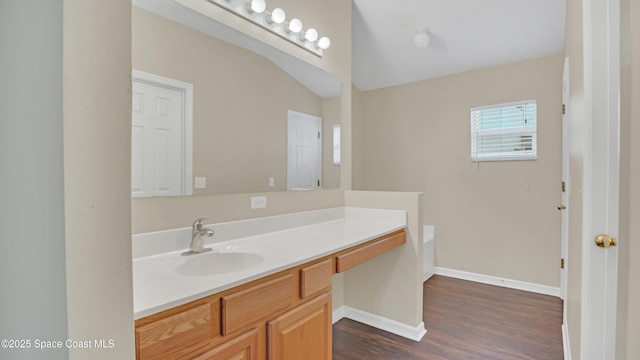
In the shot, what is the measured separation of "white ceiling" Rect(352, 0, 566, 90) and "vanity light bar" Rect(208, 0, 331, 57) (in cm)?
81

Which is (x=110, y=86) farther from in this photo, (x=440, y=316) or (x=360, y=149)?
(x=360, y=149)

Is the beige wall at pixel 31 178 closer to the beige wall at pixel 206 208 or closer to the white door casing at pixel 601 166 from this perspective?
the beige wall at pixel 206 208

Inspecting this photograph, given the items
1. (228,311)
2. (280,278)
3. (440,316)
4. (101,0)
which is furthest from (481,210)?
(101,0)

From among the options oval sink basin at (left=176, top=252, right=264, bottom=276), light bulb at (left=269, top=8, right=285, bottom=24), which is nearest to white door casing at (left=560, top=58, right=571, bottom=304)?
light bulb at (left=269, top=8, right=285, bottom=24)

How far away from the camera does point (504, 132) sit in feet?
10.5

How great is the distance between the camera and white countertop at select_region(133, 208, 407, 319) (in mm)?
944

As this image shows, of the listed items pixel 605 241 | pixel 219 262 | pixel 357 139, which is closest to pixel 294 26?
pixel 219 262

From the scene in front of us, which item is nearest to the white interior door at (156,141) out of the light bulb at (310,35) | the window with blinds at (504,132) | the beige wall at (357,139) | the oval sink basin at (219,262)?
the oval sink basin at (219,262)

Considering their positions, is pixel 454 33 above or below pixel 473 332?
above

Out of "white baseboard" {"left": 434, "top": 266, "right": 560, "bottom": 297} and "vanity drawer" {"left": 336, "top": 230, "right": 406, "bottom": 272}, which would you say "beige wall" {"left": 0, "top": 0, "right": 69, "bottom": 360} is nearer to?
"vanity drawer" {"left": 336, "top": 230, "right": 406, "bottom": 272}

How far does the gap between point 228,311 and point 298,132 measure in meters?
1.39

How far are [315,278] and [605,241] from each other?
109 centimetres

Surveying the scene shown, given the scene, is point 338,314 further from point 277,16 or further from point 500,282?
point 277,16

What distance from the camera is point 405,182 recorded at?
378 centimetres
